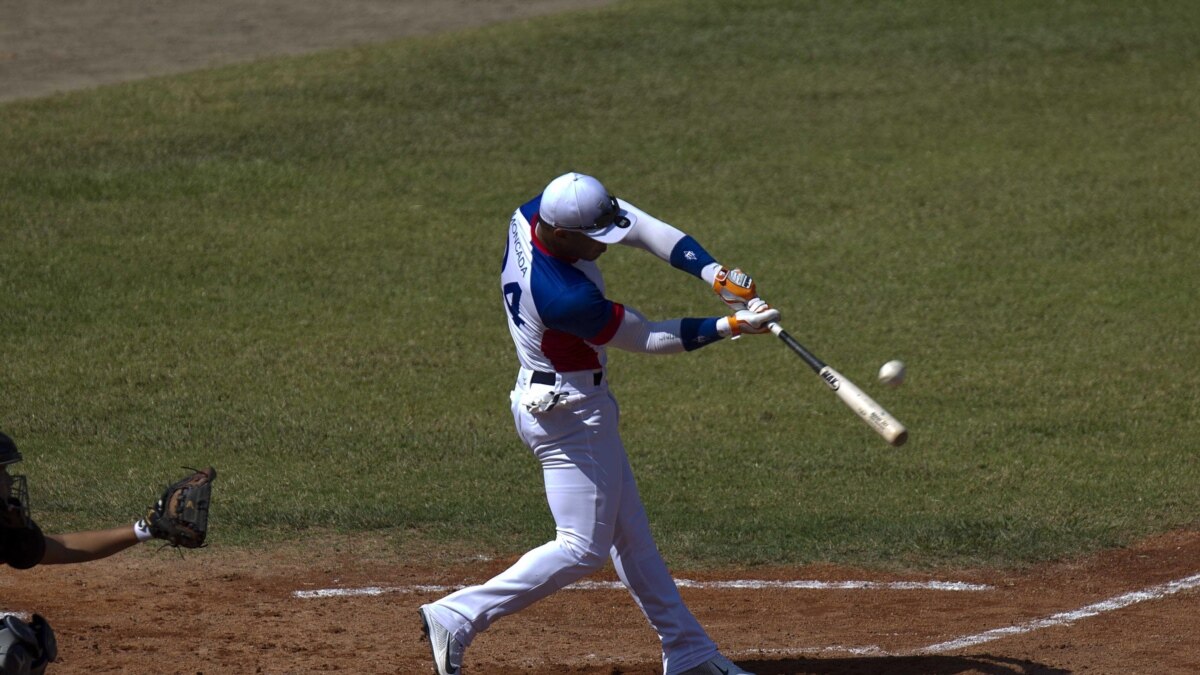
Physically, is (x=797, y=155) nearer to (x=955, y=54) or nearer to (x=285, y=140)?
(x=955, y=54)

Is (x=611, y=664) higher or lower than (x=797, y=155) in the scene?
lower

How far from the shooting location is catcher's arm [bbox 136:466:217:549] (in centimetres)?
556

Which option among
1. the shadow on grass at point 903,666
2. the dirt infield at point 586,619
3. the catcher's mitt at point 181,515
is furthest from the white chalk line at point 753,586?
the catcher's mitt at point 181,515

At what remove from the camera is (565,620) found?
725 cm

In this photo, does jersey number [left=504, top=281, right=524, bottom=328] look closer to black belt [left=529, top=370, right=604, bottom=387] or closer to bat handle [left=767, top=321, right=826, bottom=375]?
black belt [left=529, top=370, right=604, bottom=387]

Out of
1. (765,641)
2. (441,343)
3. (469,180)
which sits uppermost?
(469,180)

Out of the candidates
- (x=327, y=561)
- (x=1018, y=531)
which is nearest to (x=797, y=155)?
(x=1018, y=531)

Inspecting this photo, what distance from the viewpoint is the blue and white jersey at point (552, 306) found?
18.5 feet

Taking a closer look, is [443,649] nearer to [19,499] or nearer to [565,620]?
[565,620]

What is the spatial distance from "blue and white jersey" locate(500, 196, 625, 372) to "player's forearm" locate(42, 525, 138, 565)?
5.67ft

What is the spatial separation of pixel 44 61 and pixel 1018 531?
13959 mm

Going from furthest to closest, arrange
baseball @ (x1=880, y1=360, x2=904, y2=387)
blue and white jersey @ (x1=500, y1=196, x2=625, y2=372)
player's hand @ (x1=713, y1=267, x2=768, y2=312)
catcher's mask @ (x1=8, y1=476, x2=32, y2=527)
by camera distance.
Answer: baseball @ (x1=880, y1=360, x2=904, y2=387)
player's hand @ (x1=713, y1=267, x2=768, y2=312)
blue and white jersey @ (x1=500, y1=196, x2=625, y2=372)
catcher's mask @ (x1=8, y1=476, x2=32, y2=527)

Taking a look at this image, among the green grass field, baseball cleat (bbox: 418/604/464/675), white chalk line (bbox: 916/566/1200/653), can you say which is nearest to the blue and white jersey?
baseball cleat (bbox: 418/604/464/675)

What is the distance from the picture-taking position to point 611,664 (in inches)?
258
